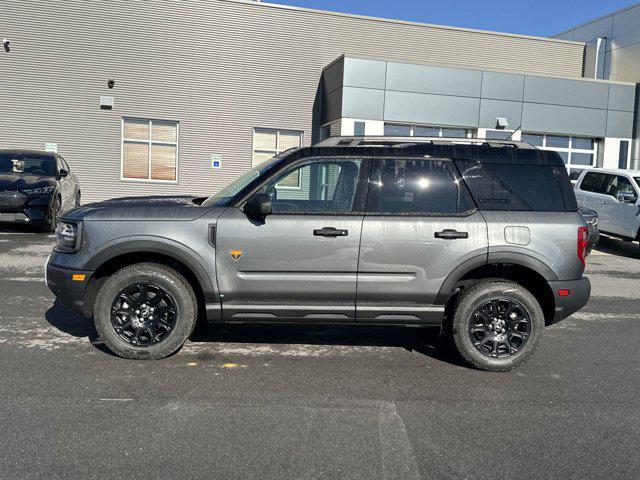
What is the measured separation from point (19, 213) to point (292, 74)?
10692mm

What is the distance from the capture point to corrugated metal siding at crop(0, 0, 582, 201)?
18562 mm

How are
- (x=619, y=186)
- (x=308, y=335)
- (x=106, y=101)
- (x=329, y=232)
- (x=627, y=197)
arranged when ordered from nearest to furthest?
(x=329, y=232) < (x=308, y=335) < (x=627, y=197) < (x=619, y=186) < (x=106, y=101)

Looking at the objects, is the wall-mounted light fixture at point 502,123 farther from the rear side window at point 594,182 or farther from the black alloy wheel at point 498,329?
the black alloy wheel at point 498,329

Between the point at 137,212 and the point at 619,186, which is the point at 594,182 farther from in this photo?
the point at 137,212

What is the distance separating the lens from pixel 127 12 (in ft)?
61.4

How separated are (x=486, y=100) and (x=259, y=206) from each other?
15.9m

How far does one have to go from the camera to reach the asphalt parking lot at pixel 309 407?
336 cm

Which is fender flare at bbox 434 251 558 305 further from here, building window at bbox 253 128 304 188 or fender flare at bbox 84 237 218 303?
building window at bbox 253 128 304 188

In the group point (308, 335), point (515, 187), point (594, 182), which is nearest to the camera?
point (515, 187)

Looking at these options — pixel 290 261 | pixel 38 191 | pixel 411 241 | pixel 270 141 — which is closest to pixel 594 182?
pixel 270 141

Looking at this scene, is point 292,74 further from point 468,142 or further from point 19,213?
point 468,142

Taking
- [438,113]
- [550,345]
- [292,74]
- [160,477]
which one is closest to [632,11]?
[438,113]

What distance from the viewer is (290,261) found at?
4.87 m

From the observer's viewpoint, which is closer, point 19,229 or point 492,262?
point 492,262
